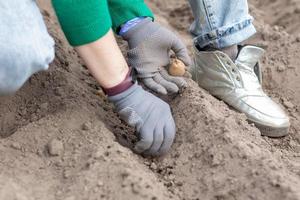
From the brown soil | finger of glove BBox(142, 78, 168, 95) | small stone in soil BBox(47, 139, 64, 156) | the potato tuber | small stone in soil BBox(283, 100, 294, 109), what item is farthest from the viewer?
small stone in soil BBox(283, 100, 294, 109)

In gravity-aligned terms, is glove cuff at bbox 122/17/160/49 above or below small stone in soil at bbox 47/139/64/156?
above

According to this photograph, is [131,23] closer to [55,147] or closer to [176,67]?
[176,67]

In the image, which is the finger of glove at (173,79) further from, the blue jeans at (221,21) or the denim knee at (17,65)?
the denim knee at (17,65)

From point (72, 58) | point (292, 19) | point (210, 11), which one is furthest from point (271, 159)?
point (292, 19)

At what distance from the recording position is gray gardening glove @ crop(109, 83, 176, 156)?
1.86 meters

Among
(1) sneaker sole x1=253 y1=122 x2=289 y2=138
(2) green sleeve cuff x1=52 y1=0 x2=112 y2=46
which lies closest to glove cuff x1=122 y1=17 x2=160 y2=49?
(2) green sleeve cuff x1=52 y1=0 x2=112 y2=46

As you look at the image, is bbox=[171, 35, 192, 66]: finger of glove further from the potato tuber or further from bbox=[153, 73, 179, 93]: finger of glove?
bbox=[153, 73, 179, 93]: finger of glove

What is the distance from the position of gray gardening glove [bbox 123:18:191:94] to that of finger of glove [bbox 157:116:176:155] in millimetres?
125

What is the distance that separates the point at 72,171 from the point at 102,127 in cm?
21

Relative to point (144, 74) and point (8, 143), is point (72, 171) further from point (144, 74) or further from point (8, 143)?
point (144, 74)

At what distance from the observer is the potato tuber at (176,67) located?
2078mm

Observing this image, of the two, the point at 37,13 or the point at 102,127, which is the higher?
the point at 37,13

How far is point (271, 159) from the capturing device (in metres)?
1.81

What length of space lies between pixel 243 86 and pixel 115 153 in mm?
746
